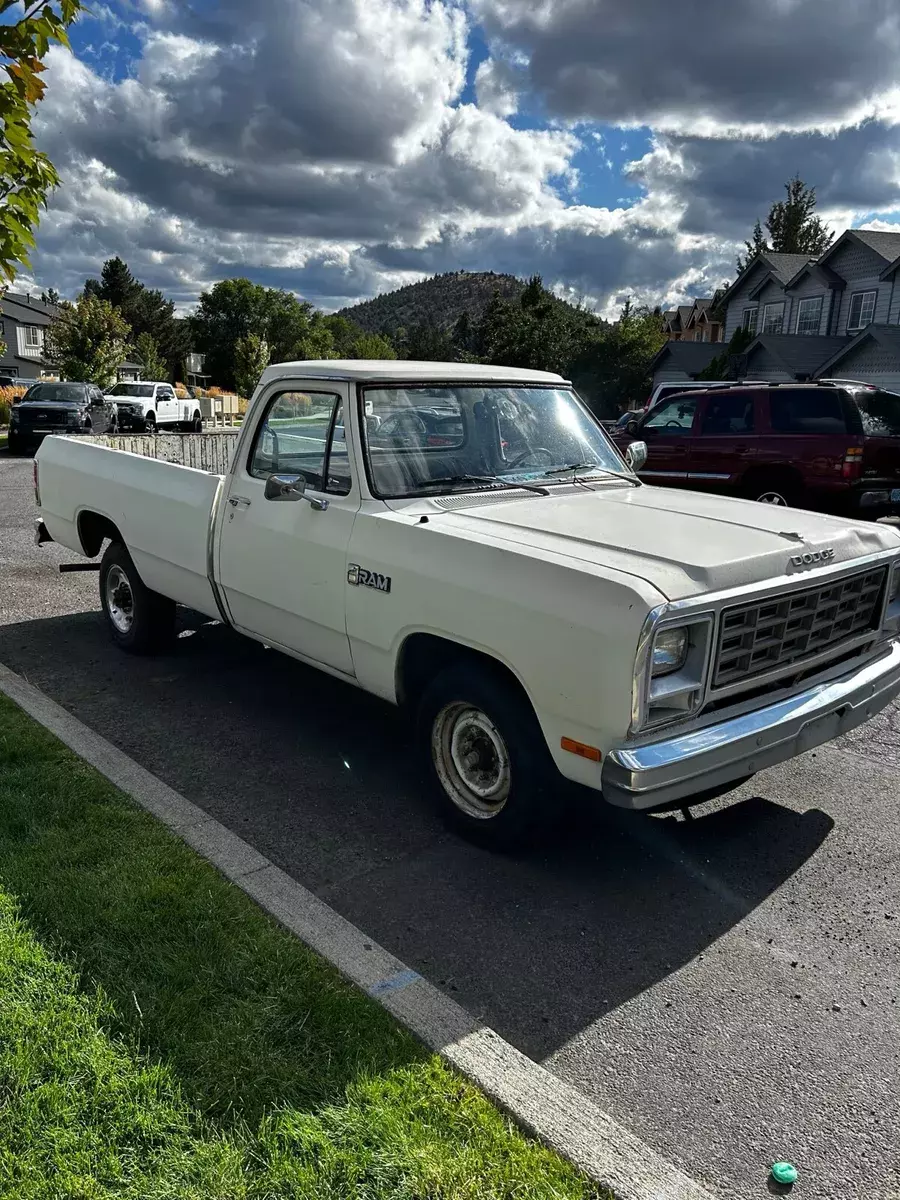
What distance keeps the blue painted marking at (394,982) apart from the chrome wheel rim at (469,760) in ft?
2.93

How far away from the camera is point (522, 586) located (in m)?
3.42

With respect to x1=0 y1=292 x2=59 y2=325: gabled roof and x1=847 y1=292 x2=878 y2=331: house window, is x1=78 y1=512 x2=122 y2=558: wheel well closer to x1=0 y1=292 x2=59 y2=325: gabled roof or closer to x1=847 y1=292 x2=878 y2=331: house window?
x1=847 y1=292 x2=878 y2=331: house window

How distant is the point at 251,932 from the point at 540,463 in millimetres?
2759

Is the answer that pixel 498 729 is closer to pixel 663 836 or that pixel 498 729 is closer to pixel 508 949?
Result: pixel 508 949

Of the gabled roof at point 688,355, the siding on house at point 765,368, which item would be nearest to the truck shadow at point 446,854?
the siding on house at point 765,368

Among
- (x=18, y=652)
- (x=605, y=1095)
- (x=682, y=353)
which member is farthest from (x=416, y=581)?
(x=682, y=353)

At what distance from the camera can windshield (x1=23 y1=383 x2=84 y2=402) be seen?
24594 mm

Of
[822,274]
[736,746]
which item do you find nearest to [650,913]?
[736,746]

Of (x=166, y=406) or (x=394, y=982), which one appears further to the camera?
(x=166, y=406)

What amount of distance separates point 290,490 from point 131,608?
8.44 feet

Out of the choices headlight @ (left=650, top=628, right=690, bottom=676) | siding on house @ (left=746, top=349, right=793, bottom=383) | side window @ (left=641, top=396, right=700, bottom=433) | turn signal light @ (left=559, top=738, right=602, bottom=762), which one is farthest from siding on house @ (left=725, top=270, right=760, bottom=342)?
turn signal light @ (left=559, top=738, right=602, bottom=762)

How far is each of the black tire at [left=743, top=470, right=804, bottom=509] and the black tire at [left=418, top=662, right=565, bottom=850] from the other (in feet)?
26.7

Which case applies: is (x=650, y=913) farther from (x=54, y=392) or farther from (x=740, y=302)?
(x=740, y=302)

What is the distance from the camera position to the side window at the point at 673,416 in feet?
40.8
